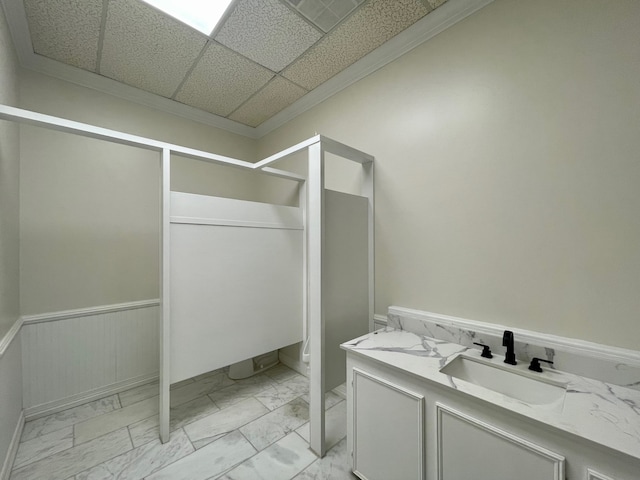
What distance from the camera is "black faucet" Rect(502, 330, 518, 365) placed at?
125 cm

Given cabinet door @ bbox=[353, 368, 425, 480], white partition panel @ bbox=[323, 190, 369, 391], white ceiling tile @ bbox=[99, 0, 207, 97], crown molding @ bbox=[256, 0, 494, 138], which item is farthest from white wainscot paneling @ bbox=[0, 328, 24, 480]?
crown molding @ bbox=[256, 0, 494, 138]

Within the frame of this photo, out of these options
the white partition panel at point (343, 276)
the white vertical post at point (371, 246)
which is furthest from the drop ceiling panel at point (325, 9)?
the white partition panel at point (343, 276)

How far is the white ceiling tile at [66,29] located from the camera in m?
1.55

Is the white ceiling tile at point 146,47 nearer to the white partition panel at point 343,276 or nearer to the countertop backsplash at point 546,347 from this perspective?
the white partition panel at point 343,276

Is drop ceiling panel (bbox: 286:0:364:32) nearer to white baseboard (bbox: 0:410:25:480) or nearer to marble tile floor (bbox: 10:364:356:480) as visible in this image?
marble tile floor (bbox: 10:364:356:480)

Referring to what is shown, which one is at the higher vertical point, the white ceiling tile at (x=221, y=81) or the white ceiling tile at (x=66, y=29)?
the white ceiling tile at (x=221, y=81)

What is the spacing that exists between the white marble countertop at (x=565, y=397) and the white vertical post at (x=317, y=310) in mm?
223

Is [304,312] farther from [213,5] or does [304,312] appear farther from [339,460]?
[213,5]

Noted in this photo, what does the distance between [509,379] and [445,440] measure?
455 mm

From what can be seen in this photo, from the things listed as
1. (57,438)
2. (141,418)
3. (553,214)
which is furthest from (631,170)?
(57,438)

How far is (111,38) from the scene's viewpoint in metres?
1.80

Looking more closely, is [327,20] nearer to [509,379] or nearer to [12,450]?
[509,379]

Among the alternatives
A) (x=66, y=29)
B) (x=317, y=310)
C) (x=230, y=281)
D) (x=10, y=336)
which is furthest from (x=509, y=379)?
(x=66, y=29)

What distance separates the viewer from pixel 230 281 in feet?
6.68
